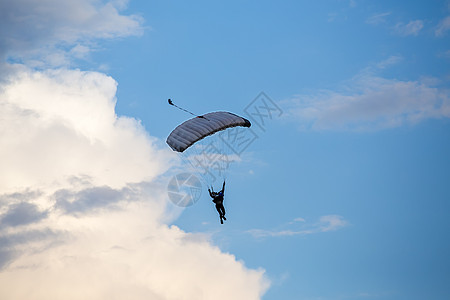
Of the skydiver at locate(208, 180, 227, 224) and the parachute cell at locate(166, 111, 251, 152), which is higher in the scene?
the parachute cell at locate(166, 111, 251, 152)

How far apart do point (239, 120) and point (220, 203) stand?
22.9 ft

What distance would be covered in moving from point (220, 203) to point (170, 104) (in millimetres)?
11465

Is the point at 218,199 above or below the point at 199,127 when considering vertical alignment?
below

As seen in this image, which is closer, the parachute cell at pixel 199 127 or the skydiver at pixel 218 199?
the parachute cell at pixel 199 127

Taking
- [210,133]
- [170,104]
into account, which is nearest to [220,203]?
[210,133]

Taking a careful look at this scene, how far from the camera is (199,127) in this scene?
61.8 m

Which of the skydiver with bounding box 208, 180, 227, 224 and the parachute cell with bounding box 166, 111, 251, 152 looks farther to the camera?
the skydiver with bounding box 208, 180, 227, 224

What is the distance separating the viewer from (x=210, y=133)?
202ft

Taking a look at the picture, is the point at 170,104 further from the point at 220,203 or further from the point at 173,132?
the point at 220,203

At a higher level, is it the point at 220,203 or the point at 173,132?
the point at 173,132

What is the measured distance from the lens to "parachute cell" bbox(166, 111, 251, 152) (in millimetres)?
60844

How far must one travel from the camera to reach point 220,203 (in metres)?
64.9

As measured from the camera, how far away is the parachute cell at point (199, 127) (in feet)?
200

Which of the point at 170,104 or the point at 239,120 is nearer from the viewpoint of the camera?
the point at 170,104
